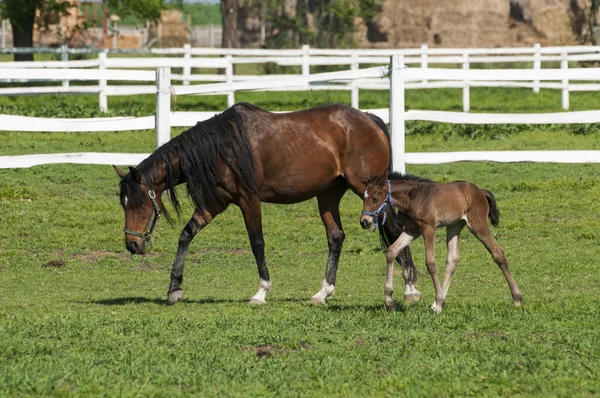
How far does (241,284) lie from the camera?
10.1 meters

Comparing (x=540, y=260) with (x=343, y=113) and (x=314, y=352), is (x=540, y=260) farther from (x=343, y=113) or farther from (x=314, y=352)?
(x=314, y=352)

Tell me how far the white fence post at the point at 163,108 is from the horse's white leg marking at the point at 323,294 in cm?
424

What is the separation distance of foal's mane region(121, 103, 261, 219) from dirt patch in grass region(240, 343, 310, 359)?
223 cm

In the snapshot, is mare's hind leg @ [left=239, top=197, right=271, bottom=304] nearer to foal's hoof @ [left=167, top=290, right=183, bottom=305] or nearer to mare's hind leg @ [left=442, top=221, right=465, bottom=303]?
foal's hoof @ [left=167, top=290, right=183, bottom=305]

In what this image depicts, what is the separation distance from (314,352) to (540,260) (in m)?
4.69

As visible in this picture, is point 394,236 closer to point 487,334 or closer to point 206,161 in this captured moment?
point 206,161

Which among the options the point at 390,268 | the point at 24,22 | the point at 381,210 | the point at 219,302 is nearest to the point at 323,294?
the point at 219,302

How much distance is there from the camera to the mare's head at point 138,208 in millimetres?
8703

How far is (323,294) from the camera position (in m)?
8.83

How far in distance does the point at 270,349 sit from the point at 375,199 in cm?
160

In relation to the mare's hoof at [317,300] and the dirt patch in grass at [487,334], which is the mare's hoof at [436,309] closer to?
the dirt patch in grass at [487,334]

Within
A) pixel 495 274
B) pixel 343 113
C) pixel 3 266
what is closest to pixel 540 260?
pixel 495 274

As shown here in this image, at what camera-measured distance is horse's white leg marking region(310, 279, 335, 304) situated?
8.72m

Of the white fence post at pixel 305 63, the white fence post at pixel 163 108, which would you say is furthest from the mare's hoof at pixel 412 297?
the white fence post at pixel 305 63
